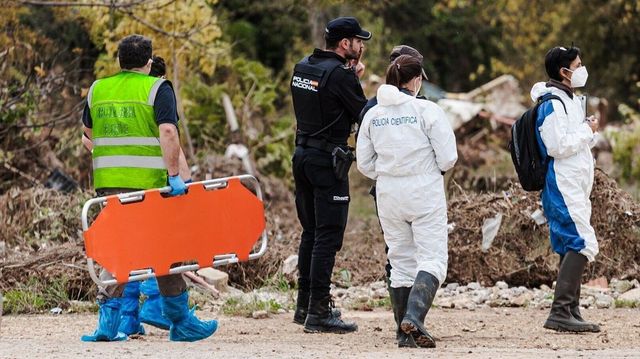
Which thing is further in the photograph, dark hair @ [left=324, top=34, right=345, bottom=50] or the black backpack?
dark hair @ [left=324, top=34, right=345, bottom=50]

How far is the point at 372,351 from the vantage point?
795cm

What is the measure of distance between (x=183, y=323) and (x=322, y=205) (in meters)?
1.25

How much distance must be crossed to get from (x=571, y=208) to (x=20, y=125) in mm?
7607

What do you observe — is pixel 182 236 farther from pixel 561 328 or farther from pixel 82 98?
pixel 82 98

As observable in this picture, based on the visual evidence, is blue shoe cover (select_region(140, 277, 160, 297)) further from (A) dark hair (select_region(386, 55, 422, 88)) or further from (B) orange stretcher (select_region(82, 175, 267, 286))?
(A) dark hair (select_region(386, 55, 422, 88))

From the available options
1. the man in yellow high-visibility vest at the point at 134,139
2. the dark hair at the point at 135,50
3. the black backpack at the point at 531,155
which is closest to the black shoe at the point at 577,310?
the black backpack at the point at 531,155

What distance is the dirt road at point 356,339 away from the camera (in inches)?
303

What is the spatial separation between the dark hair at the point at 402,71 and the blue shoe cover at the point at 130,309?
217 centimetres

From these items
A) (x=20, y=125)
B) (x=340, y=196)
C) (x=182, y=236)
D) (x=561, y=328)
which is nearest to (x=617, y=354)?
(x=561, y=328)

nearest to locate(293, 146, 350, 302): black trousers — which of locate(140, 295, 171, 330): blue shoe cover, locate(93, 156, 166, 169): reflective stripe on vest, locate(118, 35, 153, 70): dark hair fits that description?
locate(140, 295, 171, 330): blue shoe cover

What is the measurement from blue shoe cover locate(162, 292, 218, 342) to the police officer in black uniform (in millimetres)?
838

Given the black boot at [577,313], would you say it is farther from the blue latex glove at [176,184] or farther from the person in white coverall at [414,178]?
the blue latex glove at [176,184]

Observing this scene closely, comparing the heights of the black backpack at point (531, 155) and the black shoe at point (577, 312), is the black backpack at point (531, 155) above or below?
above

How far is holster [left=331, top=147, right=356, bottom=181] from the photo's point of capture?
874 centimetres
